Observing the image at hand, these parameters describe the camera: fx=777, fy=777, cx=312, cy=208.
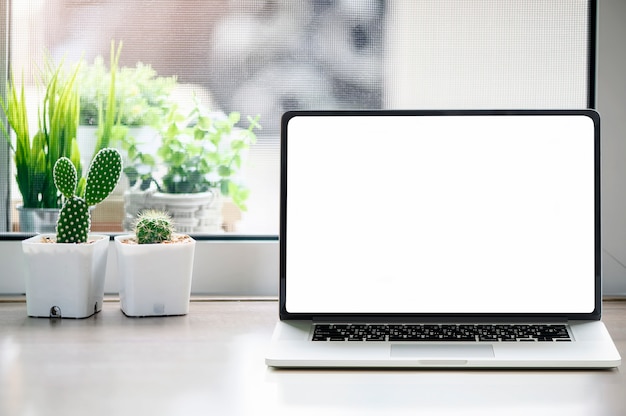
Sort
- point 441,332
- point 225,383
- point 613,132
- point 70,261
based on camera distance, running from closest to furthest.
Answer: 1. point 225,383
2. point 441,332
3. point 70,261
4. point 613,132

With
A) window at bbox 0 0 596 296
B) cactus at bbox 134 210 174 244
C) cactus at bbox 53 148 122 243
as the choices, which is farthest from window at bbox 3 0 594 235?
cactus at bbox 134 210 174 244

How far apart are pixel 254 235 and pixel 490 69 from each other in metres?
0.53

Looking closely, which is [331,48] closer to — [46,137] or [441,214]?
[441,214]

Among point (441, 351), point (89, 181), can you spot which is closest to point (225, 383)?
point (441, 351)

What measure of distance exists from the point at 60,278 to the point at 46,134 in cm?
33

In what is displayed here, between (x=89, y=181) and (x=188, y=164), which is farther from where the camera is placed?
(x=188, y=164)

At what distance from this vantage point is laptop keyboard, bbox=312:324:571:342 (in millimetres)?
1061

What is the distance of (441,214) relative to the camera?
3.75 ft

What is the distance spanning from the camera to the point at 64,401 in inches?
34.5

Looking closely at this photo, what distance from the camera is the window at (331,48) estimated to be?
1.43m

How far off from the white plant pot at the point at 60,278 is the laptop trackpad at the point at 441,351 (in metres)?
0.52

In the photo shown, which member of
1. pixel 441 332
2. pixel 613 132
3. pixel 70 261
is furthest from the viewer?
pixel 613 132

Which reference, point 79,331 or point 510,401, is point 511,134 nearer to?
point 510,401

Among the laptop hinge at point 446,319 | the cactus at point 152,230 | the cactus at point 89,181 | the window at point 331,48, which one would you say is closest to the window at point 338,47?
the window at point 331,48
